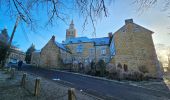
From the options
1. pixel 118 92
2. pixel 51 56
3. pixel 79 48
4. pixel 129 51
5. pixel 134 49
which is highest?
pixel 79 48

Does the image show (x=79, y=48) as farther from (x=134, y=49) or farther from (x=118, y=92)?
(x=118, y=92)

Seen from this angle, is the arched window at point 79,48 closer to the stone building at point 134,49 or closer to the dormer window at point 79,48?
the dormer window at point 79,48

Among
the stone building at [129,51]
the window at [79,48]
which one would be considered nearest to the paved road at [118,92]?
the stone building at [129,51]

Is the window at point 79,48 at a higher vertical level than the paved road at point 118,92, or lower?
higher

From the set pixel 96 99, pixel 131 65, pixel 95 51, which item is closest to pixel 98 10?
pixel 96 99

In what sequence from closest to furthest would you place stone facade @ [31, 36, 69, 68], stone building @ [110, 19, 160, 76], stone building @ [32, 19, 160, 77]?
stone building @ [110, 19, 160, 76] < stone building @ [32, 19, 160, 77] < stone facade @ [31, 36, 69, 68]

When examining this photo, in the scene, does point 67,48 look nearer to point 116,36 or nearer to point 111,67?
point 116,36

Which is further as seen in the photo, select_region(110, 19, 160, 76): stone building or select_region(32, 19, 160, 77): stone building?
select_region(32, 19, 160, 77): stone building

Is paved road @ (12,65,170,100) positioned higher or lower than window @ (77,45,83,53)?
lower

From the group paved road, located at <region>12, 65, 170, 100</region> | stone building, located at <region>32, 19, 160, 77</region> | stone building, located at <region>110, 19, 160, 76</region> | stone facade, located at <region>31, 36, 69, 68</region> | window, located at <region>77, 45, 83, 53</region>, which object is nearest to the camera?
paved road, located at <region>12, 65, 170, 100</region>

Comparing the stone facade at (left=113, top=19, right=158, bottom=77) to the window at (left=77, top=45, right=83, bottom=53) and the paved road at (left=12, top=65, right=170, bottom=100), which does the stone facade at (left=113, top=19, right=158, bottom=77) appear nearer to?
the window at (left=77, top=45, right=83, bottom=53)

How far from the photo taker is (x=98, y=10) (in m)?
3.65

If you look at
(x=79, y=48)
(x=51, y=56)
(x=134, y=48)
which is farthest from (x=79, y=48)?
(x=134, y=48)

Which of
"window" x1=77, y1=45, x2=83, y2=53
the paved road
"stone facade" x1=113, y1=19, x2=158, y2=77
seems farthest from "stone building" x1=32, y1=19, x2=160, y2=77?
the paved road
